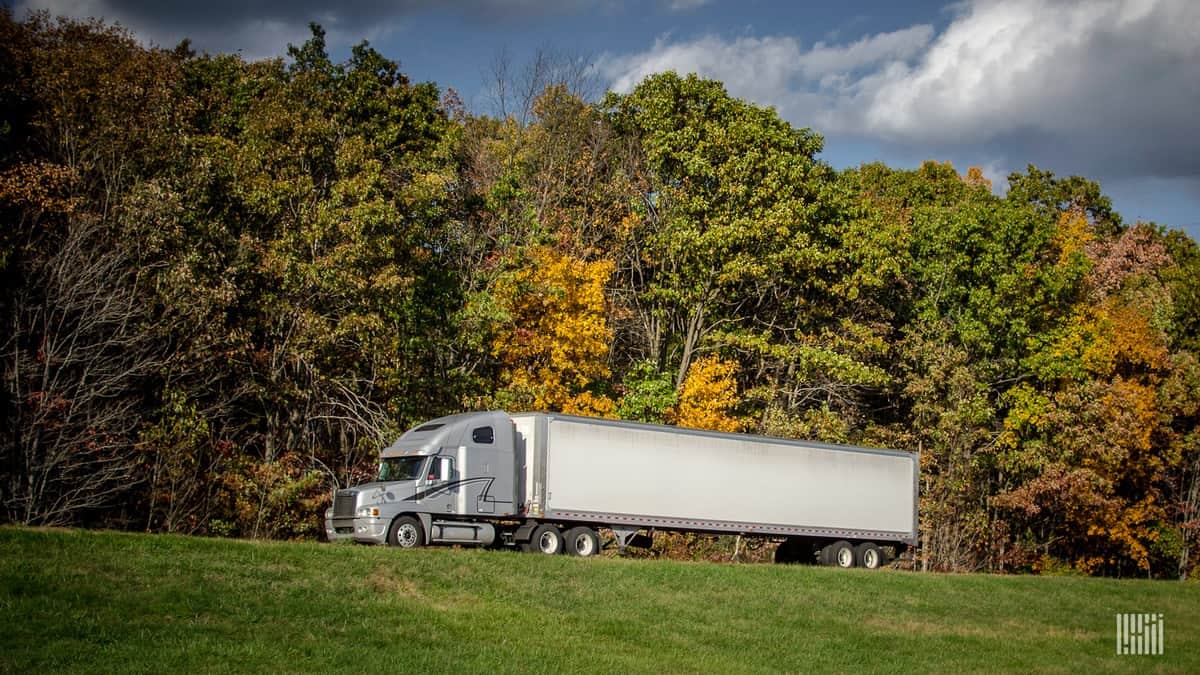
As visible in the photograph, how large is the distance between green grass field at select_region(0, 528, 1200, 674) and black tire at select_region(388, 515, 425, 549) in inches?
108

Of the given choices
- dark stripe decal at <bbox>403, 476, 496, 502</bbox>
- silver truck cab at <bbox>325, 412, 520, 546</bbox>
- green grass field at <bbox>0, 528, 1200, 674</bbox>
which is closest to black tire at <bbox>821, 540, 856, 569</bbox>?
green grass field at <bbox>0, 528, 1200, 674</bbox>

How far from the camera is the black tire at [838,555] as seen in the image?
118 ft

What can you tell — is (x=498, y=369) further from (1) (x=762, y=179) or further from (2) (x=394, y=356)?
(1) (x=762, y=179)

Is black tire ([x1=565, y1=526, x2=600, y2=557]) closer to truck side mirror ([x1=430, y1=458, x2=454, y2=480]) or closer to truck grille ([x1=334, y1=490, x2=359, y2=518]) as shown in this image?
truck side mirror ([x1=430, y1=458, x2=454, y2=480])

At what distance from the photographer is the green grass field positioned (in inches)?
647

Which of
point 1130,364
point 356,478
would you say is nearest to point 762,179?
point 356,478

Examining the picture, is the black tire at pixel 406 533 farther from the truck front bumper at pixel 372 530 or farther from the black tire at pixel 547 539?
the black tire at pixel 547 539

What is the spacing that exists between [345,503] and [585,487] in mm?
6166

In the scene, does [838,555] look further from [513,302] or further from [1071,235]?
[1071,235]

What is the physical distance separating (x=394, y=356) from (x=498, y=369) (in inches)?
245

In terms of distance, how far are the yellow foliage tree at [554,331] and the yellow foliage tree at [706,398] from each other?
3093 millimetres

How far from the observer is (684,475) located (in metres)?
31.8

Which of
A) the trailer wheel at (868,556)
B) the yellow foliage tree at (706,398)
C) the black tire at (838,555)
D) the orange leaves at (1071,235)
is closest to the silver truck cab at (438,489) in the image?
the black tire at (838,555)

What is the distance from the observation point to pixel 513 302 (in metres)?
41.4
